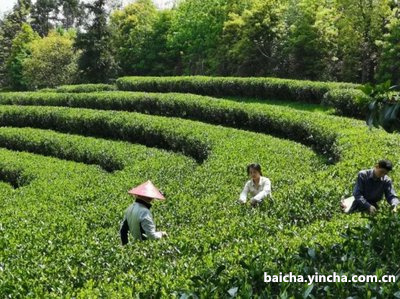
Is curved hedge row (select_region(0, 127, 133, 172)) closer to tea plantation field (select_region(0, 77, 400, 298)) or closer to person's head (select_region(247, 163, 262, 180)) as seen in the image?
tea plantation field (select_region(0, 77, 400, 298))

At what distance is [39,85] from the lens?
55844mm

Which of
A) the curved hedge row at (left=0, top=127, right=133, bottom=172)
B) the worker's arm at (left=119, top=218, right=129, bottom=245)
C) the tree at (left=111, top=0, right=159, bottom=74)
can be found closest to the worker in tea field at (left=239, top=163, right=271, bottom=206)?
the worker's arm at (left=119, top=218, right=129, bottom=245)

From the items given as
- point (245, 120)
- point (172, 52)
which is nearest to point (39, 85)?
point (172, 52)

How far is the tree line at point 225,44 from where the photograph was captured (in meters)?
30.6

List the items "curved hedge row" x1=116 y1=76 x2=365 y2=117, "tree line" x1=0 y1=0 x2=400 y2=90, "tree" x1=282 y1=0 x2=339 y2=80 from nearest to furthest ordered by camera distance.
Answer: "curved hedge row" x1=116 y1=76 x2=365 y2=117 < "tree line" x1=0 y1=0 x2=400 y2=90 < "tree" x1=282 y1=0 x2=339 y2=80

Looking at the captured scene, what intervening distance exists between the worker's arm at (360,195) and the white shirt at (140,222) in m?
3.07

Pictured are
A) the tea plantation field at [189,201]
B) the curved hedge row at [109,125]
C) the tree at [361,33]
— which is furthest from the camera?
the tree at [361,33]

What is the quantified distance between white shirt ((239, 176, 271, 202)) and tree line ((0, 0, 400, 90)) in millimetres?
20021

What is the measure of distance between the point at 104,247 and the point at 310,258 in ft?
11.5

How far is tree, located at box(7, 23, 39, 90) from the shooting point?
2440 inches

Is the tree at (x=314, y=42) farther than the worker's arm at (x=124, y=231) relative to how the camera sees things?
Yes

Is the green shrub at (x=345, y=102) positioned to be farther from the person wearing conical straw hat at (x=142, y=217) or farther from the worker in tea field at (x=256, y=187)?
the person wearing conical straw hat at (x=142, y=217)

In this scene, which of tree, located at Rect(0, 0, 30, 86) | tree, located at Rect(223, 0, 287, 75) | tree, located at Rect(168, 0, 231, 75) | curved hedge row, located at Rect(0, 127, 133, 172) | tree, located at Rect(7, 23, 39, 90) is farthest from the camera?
tree, located at Rect(0, 0, 30, 86)

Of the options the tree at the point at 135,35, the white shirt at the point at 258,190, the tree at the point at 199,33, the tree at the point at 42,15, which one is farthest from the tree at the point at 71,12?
the white shirt at the point at 258,190
